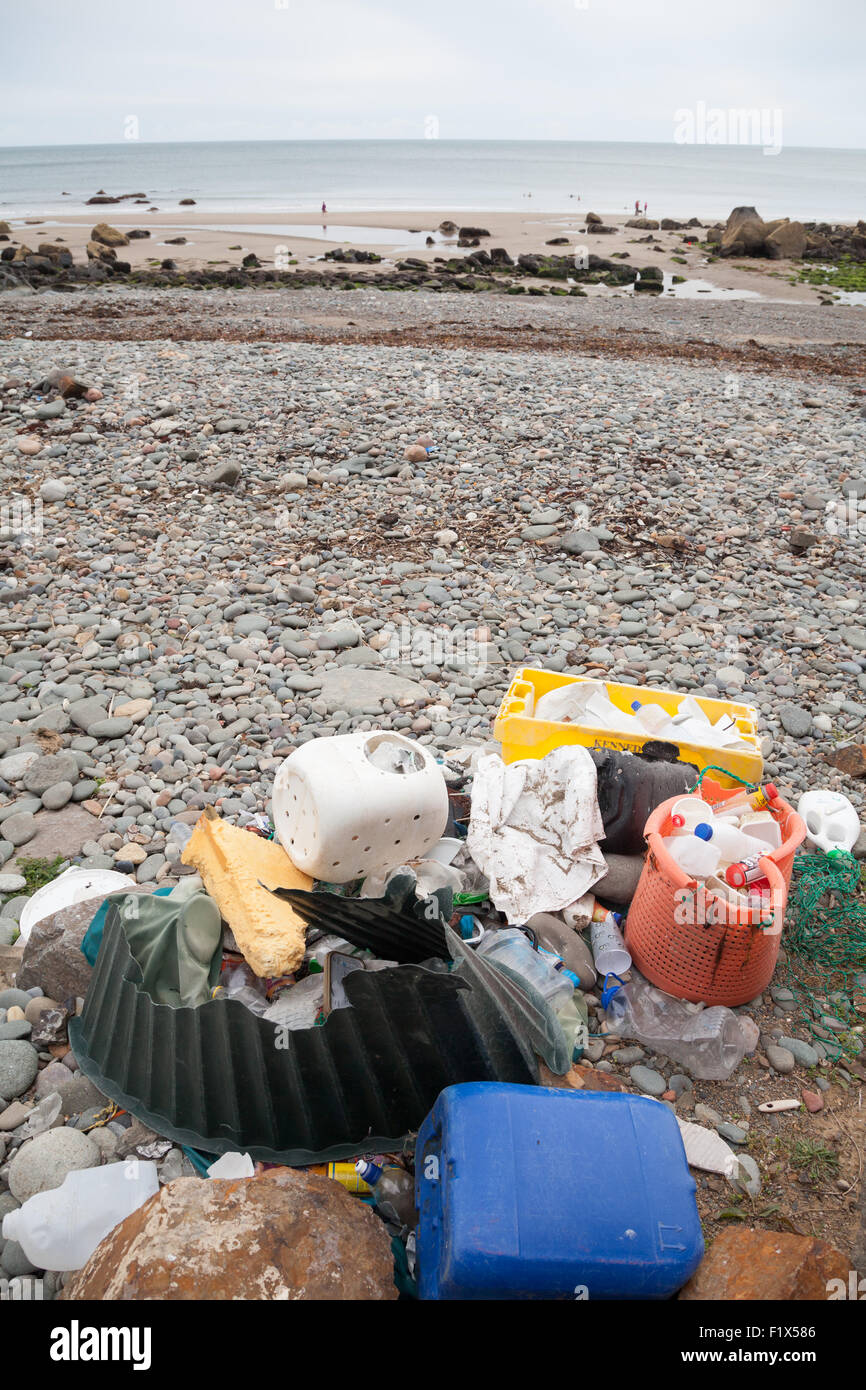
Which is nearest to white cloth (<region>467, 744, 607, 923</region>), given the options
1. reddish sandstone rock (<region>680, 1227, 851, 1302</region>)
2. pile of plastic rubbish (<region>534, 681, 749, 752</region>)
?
pile of plastic rubbish (<region>534, 681, 749, 752</region>)

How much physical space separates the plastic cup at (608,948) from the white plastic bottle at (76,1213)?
1657mm

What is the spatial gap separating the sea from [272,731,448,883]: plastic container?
48.6 meters

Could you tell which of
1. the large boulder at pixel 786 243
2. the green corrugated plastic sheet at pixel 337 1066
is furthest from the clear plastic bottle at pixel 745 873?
the large boulder at pixel 786 243

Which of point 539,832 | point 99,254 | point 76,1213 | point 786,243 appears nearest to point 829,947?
point 539,832

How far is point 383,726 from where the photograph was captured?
4.71m

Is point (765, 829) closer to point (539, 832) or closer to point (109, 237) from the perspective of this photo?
point (539, 832)

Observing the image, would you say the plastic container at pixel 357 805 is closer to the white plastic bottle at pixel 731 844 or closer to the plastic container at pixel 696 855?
the plastic container at pixel 696 855

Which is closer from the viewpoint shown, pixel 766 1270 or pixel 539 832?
pixel 766 1270

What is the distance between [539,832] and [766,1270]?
1.72 metres

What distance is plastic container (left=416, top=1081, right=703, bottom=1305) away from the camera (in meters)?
1.87

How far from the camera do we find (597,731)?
12.8 ft

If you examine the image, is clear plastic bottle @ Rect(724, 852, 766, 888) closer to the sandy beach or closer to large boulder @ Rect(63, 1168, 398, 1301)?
large boulder @ Rect(63, 1168, 398, 1301)

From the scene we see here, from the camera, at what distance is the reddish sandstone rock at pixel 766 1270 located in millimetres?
1950
